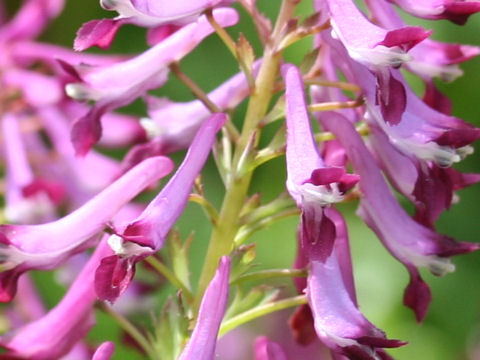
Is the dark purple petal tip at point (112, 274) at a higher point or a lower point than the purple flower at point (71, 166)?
higher

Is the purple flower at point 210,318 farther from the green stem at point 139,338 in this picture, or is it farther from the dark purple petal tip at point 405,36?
the dark purple petal tip at point 405,36

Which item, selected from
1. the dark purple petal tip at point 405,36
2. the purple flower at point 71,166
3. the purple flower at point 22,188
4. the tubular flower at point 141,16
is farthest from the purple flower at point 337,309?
the purple flower at point 71,166

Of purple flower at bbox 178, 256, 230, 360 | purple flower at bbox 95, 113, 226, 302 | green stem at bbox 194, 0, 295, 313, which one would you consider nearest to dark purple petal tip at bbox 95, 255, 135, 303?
purple flower at bbox 95, 113, 226, 302

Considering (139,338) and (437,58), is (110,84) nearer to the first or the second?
(139,338)

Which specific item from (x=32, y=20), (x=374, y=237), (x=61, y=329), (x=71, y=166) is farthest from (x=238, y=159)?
(x=374, y=237)

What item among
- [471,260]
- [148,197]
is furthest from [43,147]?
[471,260]

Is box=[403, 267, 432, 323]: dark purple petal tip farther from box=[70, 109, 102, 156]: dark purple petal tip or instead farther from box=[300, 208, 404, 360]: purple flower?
box=[70, 109, 102, 156]: dark purple petal tip

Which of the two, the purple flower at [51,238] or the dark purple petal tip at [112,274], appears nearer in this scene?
the dark purple petal tip at [112,274]
